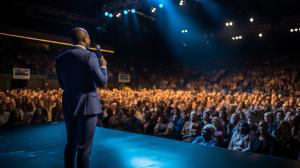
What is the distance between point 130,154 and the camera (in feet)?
11.4

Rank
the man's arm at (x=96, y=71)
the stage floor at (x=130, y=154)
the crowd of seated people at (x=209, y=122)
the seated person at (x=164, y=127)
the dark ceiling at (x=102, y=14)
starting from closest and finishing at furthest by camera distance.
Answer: the man's arm at (x=96, y=71)
the stage floor at (x=130, y=154)
the crowd of seated people at (x=209, y=122)
the seated person at (x=164, y=127)
the dark ceiling at (x=102, y=14)

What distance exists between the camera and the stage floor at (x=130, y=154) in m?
3.05

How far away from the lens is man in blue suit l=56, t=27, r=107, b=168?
2148 mm

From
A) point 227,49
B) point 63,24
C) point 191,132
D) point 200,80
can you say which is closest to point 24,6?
point 63,24

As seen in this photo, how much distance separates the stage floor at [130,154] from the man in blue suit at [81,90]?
873 millimetres

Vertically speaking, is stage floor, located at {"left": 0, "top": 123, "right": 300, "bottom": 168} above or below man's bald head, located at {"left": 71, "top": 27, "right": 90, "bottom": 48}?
below

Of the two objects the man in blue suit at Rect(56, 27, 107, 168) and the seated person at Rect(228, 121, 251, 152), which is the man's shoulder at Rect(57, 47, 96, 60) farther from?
the seated person at Rect(228, 121, 251, 152)

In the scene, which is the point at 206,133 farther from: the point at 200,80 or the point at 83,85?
the point at 200,80

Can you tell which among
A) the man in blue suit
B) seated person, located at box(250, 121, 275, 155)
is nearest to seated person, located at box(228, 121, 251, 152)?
seated person, located at box(250, 121, 275, 155)

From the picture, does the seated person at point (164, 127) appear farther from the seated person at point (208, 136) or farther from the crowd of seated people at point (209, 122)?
the seated person at point (208, 136)

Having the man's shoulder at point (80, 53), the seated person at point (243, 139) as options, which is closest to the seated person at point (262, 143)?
the seated person at point (243, 139)

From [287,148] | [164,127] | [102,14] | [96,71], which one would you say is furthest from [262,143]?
[102,14]

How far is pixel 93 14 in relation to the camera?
20344 millimetres

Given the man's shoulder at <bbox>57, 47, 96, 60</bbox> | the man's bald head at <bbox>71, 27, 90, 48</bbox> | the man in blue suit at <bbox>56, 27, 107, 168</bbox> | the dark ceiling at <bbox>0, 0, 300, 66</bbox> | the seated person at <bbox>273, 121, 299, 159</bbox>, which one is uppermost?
the dark ceiling at <bbox>0, 0, 300, 66</bbox>
